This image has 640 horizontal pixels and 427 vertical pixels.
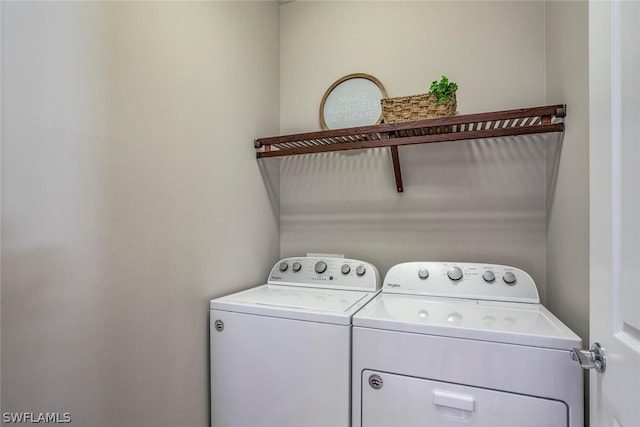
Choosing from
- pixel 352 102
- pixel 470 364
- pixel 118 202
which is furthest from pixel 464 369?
pixel 352 102

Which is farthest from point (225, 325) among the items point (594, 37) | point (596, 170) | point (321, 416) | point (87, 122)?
point (594, 37)

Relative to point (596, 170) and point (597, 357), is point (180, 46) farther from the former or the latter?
point (597, 357)

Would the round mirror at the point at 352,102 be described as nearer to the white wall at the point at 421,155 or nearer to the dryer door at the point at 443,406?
the white wall at the point at 421,155

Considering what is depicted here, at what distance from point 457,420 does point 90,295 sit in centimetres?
118

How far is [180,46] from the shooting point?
1.32 metres

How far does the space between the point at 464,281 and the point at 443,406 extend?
608mm

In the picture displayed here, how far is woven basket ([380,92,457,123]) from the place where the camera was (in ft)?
4.63

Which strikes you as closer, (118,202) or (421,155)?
(118,202)

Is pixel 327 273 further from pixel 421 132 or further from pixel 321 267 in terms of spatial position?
pixel 421 132

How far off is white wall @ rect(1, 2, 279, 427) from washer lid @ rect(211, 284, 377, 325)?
123mm

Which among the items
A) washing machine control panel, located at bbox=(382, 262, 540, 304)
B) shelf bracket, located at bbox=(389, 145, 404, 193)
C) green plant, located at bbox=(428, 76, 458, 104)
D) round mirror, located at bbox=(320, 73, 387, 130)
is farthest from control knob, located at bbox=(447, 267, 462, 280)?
round mirror, located at bbox=(320, 73, 387, 130)

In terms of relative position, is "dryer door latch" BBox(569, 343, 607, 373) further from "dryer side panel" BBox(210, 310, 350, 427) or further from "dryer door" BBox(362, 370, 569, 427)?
"dryer side panel" BBox(210, 310, 350, 427)

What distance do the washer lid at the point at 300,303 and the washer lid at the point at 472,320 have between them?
0.24 feet

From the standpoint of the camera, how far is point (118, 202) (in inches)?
42.0
